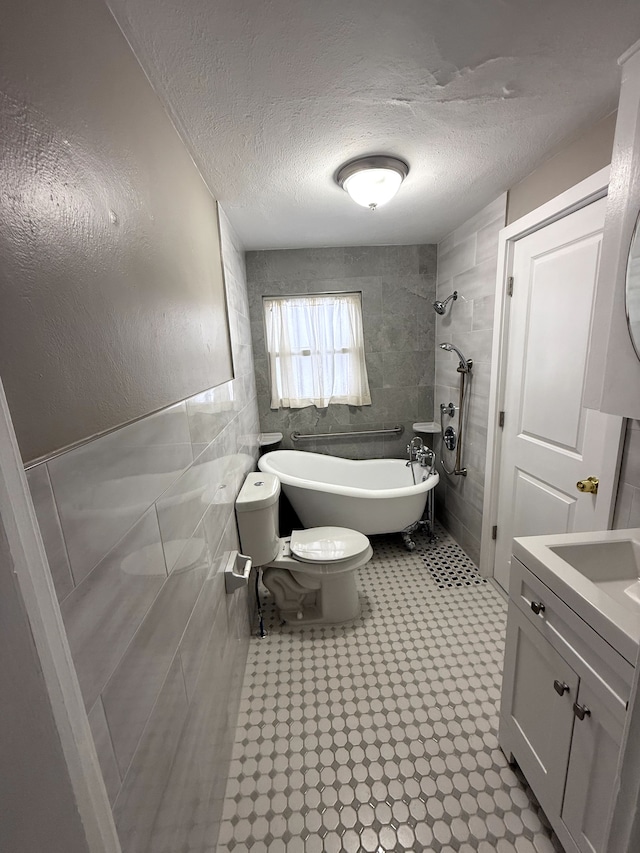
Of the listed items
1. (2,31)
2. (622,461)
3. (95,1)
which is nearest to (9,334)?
(2,31)

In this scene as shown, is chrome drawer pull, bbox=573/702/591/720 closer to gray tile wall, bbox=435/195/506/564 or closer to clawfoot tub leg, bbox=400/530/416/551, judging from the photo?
gray tile wall, bbox=435/195/506/564

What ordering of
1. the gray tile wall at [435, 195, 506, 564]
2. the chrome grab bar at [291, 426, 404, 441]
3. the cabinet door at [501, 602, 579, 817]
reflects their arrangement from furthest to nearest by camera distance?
1. the chrome grab bar at [291, 426, 404, 441]
2. the gray tile wall at [435, 195, 506, 564]
3. the cabinet door at [501, 602, 579, 817]

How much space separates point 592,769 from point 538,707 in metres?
0.21

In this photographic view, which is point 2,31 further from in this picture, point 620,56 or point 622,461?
point 622,461

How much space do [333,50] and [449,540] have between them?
9.30 feet

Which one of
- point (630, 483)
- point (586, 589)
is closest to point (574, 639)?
point (586, 589)

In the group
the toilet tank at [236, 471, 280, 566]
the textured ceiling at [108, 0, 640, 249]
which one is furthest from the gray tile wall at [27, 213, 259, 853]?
the textured ceiling at [108, 0, 640, 249]

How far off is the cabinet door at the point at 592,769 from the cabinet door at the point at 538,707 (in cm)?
3

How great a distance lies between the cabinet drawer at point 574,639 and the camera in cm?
77

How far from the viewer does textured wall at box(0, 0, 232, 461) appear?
45cm

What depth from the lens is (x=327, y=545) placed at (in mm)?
1931

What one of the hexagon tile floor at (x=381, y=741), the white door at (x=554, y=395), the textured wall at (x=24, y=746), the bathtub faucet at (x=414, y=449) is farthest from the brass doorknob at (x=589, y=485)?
the textured wall at (x=24, y=746)

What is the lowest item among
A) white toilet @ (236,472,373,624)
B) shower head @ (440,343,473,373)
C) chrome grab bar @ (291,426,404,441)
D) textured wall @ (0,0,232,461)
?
white toilet @ (236,472,373,624)

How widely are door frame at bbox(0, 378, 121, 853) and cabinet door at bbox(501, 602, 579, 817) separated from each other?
1.10 meters
